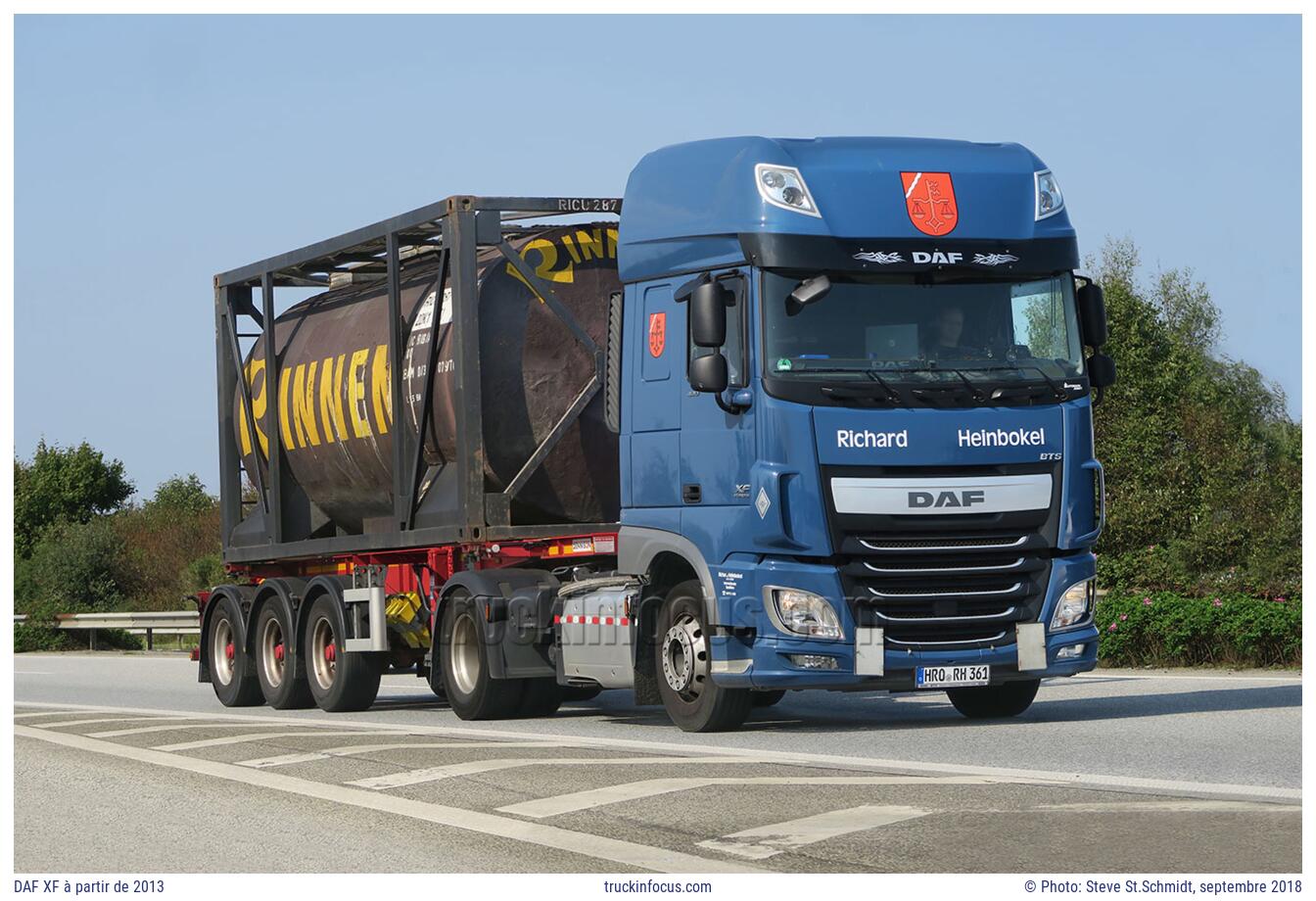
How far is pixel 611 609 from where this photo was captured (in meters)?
14.4

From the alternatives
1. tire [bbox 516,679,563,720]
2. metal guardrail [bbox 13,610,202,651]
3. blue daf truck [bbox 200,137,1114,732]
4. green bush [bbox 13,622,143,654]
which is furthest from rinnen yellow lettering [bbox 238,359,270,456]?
green bush [bbox 13,622,143,654]

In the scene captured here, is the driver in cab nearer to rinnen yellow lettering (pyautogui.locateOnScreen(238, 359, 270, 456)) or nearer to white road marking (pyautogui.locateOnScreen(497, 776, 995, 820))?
white road marking (pyautogui.locateOnScreen(497, 776, 995, 820))

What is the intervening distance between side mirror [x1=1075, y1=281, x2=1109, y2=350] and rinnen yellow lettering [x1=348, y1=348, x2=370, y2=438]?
659cm

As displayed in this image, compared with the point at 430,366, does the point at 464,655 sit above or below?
below

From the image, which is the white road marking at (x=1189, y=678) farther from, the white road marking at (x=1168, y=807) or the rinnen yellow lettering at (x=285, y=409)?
the white road marking at (x=1168, y=807)

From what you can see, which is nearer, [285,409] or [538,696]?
[538,696]

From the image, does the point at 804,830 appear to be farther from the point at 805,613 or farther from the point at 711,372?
the point at 711,372

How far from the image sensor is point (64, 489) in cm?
7338

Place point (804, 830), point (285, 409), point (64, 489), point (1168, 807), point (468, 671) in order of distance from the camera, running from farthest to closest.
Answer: point (64, 489) → point (285, 409) → point (468, 671) → point (1168, 807) → point (804, 830)

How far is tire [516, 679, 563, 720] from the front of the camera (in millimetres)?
15953

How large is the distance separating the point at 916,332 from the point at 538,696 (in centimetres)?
479

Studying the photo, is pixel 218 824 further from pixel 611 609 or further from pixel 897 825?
pixel 611 609

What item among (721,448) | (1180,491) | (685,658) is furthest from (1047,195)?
(1180,491)
